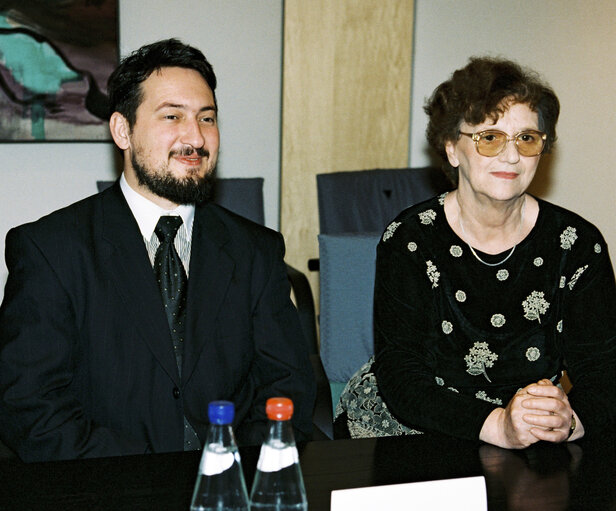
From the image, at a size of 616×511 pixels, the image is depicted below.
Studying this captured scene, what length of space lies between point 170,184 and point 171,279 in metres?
0.24

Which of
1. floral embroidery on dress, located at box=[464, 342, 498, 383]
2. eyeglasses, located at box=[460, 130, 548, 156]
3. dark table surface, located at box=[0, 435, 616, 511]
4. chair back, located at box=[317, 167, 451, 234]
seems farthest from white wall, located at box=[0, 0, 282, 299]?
dark table surface, located at box=[0, 435, 616, 511]

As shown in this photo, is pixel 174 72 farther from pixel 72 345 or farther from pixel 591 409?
pixel 591 409

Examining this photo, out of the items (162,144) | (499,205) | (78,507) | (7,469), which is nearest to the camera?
(78,507)

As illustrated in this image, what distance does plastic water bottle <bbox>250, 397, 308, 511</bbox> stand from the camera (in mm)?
1265

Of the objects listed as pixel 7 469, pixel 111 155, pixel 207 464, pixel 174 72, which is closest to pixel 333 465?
pixel 207 464

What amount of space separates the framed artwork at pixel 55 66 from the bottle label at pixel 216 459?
339cm

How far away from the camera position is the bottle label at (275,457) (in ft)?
4.19

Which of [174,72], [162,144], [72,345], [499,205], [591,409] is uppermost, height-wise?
[174,72]

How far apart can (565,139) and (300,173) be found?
145cm

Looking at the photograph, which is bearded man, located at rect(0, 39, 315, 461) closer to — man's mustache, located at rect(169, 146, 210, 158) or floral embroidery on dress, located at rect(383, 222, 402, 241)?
man's mustache, located at rect(169, 146, 210, 158)

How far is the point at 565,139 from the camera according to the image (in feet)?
14.6

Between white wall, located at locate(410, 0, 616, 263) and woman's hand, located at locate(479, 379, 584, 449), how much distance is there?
8.27 ft

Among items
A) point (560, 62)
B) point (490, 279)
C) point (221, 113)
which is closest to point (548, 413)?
point (490, 279)

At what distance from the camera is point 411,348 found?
2.23 meters
